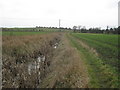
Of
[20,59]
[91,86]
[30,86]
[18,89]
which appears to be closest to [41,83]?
[30,86]

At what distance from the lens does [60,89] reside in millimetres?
8852

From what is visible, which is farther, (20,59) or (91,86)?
(20,59)

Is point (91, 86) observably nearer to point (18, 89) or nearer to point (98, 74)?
point (98, 74)

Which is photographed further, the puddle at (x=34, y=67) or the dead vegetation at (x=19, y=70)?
the puddle at (x=34, y=67)

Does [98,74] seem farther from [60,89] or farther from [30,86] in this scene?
[30,86]

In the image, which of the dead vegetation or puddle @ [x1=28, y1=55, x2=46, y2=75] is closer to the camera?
the dead vegetation

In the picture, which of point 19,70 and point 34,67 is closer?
point 19,70

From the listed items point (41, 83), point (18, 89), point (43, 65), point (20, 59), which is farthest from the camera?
point (20, 59)

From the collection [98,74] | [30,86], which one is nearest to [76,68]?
[98,74]

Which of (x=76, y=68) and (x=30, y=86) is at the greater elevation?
Answer: (x=76, y=68)

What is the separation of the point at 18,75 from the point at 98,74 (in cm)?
469

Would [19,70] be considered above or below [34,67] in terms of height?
above

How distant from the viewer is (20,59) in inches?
624

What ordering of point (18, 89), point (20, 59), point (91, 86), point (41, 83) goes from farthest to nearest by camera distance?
1. point (20, 59)
2. point (41, 83)
3. point (18, 89)
4. point (91, 86)
